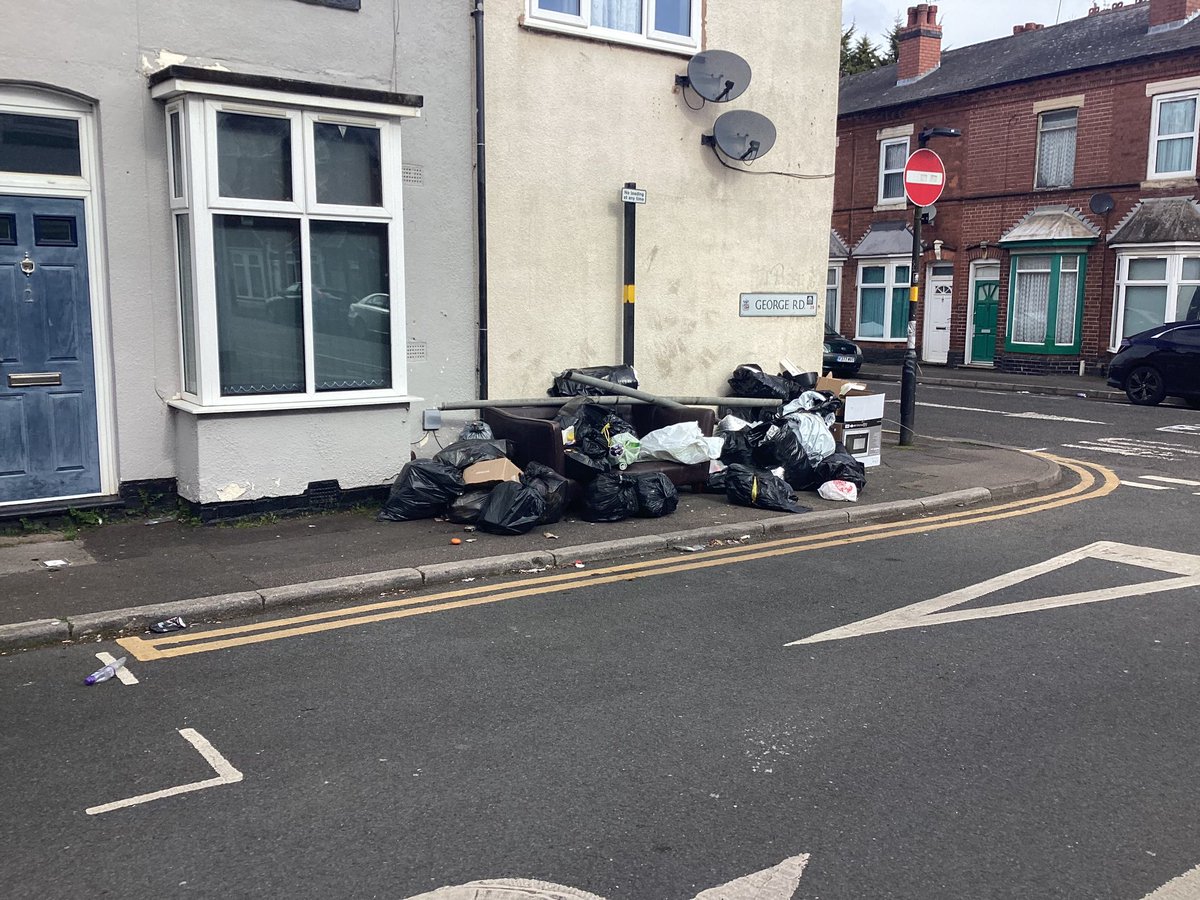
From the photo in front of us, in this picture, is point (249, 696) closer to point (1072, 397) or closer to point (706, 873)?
point (706, 873)

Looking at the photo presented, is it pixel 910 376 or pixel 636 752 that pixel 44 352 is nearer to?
pixel 636 752

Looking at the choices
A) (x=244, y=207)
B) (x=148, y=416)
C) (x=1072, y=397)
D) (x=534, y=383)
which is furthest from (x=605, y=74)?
(x=1072, y=397)

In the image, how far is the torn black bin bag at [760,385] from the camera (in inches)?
462

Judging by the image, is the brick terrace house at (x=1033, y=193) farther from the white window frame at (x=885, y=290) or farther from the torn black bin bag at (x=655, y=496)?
the torn black bin bag at (x=655, y=496)

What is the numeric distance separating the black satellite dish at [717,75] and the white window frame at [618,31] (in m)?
0.24

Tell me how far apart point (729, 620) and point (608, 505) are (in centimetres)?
257

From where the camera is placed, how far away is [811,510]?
366 inches

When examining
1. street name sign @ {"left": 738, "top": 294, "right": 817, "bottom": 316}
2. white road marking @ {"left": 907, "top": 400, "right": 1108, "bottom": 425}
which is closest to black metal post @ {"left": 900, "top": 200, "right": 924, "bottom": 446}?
street name sign @ {"left": 738, "top": 294, "right": 817, "bottom": 316}

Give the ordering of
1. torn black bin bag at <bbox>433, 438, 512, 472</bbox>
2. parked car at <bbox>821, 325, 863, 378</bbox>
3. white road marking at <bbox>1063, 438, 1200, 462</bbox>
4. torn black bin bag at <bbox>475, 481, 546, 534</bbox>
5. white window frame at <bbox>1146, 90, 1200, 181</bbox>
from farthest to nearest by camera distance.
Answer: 1. parked car at <bbox>821, 325, 863, 378</bbox>
2. white window frame at <bbox>1146, 90, 1200, 181</bbox>
3. white road marking at <bbox>1063, 438, 1200, 462</bbox>
4. torn black bin bag at <bbox>433, 438, 512, 472</bbox>
5. torn black bin bag at <bbox>475, 481, 546, 534</bbox>

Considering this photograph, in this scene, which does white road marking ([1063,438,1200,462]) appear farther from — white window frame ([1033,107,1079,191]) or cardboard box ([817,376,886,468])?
white window frame ([1033,107,1079,191])

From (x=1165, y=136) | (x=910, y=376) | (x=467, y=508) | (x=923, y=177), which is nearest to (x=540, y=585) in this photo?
(x=467, y=508)

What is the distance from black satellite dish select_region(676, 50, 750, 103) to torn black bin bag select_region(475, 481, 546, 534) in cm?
510

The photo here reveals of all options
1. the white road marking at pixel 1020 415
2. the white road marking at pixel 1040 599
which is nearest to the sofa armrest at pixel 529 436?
the white road marking at pixel 1040 599

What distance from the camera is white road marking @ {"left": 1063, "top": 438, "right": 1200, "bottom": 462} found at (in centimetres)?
1321
